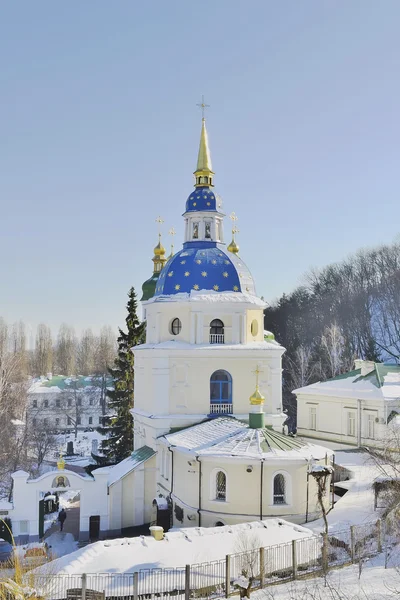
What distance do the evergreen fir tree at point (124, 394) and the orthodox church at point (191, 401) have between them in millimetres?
5977

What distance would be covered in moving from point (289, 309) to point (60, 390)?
2506 centimetres

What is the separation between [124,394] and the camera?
114ft

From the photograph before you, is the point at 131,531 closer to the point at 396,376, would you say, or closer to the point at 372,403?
the point at 372,403

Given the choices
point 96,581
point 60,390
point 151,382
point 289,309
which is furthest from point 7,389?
point 289,309

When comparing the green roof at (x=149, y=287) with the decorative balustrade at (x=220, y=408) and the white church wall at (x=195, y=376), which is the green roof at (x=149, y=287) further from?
the decorative balustrade at (x=220, y=408)

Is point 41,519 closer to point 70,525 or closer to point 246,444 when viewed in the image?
point 70,525

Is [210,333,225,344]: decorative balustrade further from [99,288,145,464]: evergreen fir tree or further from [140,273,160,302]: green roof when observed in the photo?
[140,273,160,302]: green roof

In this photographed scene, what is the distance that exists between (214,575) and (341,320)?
43.5 m

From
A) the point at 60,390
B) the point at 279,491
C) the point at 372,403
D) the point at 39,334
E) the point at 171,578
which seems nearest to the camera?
the point at 171,578

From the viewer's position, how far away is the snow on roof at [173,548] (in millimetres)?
14773

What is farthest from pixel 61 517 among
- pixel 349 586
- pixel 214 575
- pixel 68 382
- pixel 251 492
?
pixel 68 382

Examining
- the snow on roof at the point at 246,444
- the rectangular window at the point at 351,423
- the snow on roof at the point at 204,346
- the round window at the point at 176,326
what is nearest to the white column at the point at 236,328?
the snow on roof at the point at 204,346

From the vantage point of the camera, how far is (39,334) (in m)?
91.8

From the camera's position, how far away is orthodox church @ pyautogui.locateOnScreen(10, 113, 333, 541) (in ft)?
67.5
